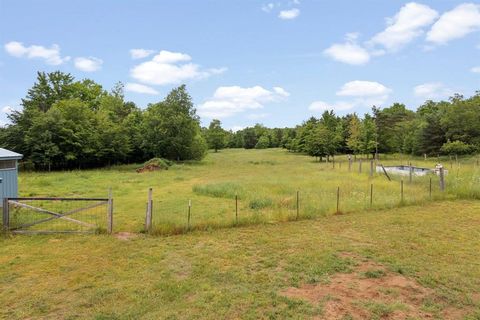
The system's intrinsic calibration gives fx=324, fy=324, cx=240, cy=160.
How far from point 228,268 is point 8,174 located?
11055mm

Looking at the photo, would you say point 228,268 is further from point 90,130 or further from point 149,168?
point 90,130

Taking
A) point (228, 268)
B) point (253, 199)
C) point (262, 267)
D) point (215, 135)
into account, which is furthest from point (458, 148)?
point (215, 135)

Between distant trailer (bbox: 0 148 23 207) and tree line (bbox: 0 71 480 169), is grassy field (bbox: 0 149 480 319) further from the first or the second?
tree line (bbox: 0 71 480 169)

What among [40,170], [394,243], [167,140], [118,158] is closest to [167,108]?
[167,140]

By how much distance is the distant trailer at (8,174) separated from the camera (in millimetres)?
12789

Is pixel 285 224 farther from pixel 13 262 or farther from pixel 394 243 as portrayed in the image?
pixel 13 262

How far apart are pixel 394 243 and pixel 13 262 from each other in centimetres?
988

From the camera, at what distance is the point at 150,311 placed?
542 cm

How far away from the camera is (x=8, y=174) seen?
521 inches

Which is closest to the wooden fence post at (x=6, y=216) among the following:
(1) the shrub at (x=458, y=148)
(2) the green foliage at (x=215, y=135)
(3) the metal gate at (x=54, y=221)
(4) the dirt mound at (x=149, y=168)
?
(3) the metal gate at (x=54, y=221)

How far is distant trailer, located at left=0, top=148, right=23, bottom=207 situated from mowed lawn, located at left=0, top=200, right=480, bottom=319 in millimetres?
4206

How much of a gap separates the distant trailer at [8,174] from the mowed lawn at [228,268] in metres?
4.21

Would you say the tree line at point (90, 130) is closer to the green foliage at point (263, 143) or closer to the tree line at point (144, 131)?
the tree line at point (144, 131)

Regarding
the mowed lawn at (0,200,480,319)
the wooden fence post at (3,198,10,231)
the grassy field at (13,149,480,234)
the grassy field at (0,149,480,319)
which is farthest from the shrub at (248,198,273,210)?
the wooden fence post at (3,198,10,231)
